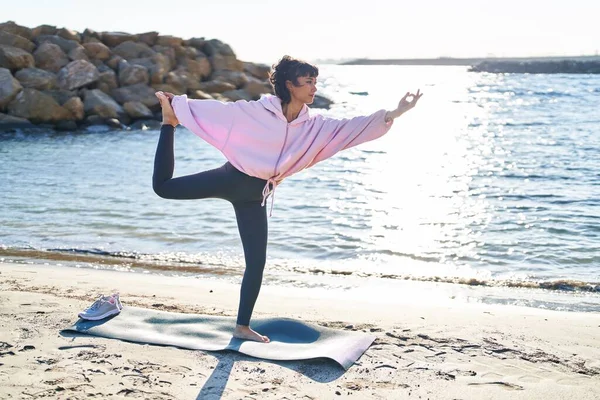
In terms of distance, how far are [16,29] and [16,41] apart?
1.33 metres

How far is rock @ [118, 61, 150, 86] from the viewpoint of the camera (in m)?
27.8

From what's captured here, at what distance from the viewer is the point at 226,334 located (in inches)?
200

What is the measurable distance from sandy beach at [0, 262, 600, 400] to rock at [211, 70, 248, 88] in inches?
1067

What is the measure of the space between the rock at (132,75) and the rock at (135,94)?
0.28 m

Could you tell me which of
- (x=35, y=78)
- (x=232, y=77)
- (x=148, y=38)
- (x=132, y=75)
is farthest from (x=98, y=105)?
→ (x=232, y=77)

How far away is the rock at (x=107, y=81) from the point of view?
26.9m

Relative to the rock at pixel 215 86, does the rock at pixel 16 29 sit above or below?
above

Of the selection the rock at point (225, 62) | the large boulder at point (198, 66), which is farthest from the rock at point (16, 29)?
the rock at point (225, 62)

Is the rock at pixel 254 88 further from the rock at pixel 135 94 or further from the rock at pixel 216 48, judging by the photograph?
the rock at pixel 135 94

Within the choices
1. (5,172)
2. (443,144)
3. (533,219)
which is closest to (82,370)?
(533,219)

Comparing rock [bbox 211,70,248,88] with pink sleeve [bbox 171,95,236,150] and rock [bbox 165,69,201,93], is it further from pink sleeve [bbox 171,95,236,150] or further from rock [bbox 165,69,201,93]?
pink sleeve [bbox 171,95,236,150]

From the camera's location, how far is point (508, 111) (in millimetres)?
38500

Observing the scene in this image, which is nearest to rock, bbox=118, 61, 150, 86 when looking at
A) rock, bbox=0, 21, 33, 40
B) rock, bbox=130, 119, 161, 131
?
rock, bbox=130, 119, 161, 131

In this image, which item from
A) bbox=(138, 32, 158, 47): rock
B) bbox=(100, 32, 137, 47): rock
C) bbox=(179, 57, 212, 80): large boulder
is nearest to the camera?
bbox=(100, 32, 137, 47): rock
